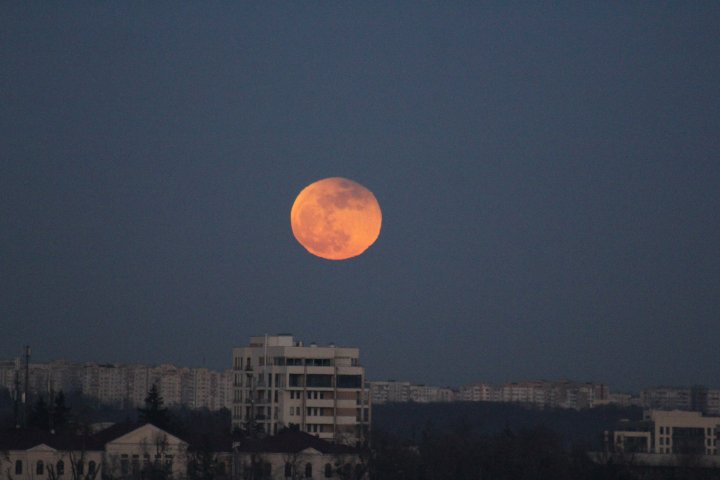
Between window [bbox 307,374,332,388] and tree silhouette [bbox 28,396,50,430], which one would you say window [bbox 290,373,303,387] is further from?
tree silhouette [bbox 28,396,50,430]

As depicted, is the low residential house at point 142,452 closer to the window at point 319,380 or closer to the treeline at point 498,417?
the window at point 319,380

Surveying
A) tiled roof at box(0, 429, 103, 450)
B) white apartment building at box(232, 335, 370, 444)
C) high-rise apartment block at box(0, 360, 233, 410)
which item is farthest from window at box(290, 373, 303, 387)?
high-rise apartment block at box(0, 360, 233, 410)

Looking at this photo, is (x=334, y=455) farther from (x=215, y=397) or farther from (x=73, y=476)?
(x=215, y=397)

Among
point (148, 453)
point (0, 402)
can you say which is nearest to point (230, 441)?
point (148, 453)

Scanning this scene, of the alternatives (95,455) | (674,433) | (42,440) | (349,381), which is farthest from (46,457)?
(674,433)

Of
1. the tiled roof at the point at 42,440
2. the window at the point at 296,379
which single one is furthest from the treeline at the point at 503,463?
the tiled roof at the point at 42,440

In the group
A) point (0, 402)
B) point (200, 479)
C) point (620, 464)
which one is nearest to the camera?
point (200, 479)
